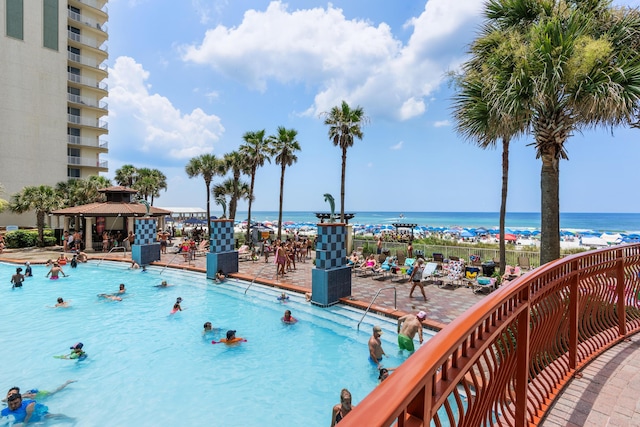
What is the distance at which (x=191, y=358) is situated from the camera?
24.7 ft

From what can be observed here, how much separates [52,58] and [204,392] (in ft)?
143

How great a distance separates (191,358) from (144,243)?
12.5 meters

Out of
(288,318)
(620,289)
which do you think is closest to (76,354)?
(288,318)

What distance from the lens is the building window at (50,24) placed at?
110 ft

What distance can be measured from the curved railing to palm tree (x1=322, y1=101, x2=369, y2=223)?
17.7m

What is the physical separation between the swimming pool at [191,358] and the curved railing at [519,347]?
3582mm

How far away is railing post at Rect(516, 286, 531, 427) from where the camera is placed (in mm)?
2277

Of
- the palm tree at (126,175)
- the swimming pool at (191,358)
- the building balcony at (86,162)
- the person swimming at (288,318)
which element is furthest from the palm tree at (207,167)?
the person swimming at (288,318)

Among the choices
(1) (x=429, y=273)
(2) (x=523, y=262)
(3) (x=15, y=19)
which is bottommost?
(1) (x=429, y=273)

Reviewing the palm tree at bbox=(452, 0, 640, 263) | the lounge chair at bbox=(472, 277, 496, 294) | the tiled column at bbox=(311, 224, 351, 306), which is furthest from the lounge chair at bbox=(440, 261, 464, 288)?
the palm tree at bbox=(452, 0, 640, 263)

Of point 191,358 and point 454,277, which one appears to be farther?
point 454,277

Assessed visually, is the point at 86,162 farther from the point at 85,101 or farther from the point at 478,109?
the point at 478,109

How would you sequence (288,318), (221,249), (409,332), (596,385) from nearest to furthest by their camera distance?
(596,385) < (409,332) < (288,318) < (221,249)

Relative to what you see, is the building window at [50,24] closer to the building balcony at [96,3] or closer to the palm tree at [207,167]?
the building balcony at [96,3]
